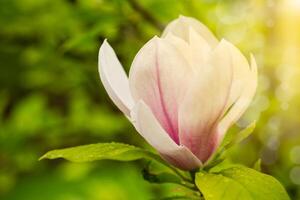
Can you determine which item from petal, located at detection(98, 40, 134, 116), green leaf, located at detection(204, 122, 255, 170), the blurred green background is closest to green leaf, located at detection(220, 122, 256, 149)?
green leaf, located at detection(204, 122, 255, 170)

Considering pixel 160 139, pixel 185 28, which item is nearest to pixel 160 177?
pixel 160 139

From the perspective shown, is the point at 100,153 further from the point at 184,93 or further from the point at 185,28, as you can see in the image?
the point at 185,28

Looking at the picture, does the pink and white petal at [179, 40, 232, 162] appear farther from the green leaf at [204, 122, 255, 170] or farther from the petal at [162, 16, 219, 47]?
the petal at [162, 16, 219, 47]

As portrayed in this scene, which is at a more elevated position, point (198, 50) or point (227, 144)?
point (198, 50)

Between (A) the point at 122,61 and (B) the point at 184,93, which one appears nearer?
(B) the point at 184,93

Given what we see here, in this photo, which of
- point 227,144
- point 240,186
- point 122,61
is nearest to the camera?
point 240,186

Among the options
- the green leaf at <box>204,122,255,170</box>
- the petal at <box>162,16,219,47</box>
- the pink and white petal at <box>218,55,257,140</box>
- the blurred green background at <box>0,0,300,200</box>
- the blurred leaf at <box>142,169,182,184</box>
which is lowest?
the blurred green background at <box>0,0,300,200</box>

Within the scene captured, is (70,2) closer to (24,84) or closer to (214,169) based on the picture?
(214,169)

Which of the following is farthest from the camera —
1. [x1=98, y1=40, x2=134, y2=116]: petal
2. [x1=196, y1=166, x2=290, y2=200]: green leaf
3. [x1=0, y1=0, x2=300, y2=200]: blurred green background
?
[x1=0, y1=0, x2=300, y2=200]: blurred green background
